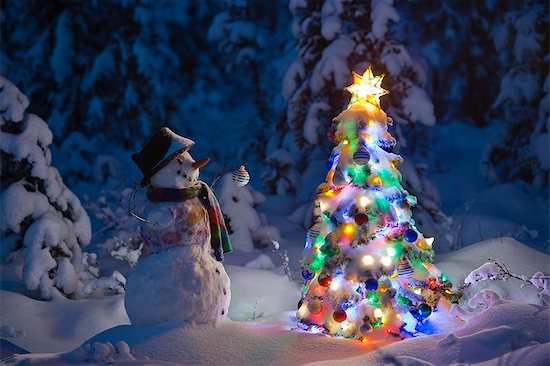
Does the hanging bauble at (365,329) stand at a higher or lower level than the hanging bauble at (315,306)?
lower

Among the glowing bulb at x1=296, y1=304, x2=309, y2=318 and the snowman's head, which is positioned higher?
the snowman's head

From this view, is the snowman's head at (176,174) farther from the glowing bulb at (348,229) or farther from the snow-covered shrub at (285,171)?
the snow-covered shrub at (285,171)

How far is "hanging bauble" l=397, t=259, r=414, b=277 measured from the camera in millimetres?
5293

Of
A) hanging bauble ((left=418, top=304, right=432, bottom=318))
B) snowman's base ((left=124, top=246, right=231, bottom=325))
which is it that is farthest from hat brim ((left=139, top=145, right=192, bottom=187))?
hanging bauble ((left=418, top=304, right=432, bottom=318))

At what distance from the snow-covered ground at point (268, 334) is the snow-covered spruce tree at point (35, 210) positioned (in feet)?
1.33

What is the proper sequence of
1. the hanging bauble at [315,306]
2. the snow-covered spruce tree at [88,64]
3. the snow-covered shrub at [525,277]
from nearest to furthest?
the snow-covered shrub at [525,277] → the hanging bauble at [315,306] → the snow-covered spruce tree at [88,64]

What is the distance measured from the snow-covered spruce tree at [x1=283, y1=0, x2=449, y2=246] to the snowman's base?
583 cm

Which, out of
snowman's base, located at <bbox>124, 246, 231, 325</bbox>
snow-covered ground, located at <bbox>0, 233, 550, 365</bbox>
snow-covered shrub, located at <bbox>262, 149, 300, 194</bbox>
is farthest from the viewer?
snow-covered shrub, located at <bbox>262, 149, 300, 194</bbox>

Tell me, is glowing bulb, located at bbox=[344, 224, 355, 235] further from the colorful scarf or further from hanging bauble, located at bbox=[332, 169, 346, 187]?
the colorful scarf

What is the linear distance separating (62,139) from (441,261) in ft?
51.1

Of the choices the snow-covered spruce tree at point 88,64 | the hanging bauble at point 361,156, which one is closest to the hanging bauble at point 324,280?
the hanging bauble at point 361,156

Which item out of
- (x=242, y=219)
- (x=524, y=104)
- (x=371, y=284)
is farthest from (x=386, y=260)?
(x=524, y=104)

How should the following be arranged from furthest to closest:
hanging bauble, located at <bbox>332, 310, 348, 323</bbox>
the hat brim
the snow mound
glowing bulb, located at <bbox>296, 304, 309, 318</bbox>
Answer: the snow mound, glowing bulb, located at <bbox>296, 304, 309, 318</bbox>, hanging bauble, located at <bbox>332, 310, 348, 323</bbox>, the hat brim

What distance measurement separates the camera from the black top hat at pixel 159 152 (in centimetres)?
512
